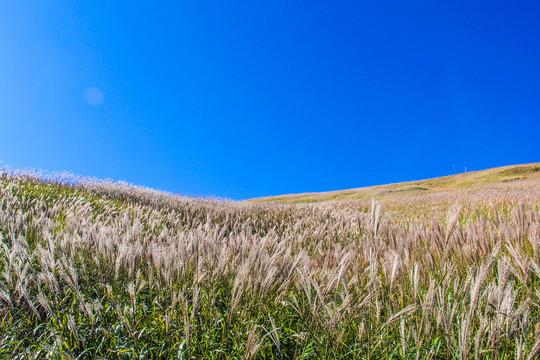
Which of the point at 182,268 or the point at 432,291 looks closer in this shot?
the point at 432,291

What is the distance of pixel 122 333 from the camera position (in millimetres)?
1595

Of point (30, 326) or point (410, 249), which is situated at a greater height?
point (410, 249)

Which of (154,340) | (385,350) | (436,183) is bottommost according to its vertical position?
(385,350)

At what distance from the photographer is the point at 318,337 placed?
1.42 meters

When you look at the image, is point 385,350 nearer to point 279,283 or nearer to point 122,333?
point 279,283

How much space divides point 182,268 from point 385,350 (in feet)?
4.43

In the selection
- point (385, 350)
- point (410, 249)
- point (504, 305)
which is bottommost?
Answer: point (385, 350)

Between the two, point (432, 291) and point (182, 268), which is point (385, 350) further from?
point (182, 268)

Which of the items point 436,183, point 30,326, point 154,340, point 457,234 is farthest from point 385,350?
point 436,183

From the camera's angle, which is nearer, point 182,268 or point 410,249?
point 182,268

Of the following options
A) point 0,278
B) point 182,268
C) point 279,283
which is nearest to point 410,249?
point 279,283

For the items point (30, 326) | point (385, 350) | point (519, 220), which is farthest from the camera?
point (519, 220)

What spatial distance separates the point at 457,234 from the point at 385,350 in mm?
1875

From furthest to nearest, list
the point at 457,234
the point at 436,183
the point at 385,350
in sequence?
1. the point at 436,183
2. the point at 457,234
3. the point at 385,350
